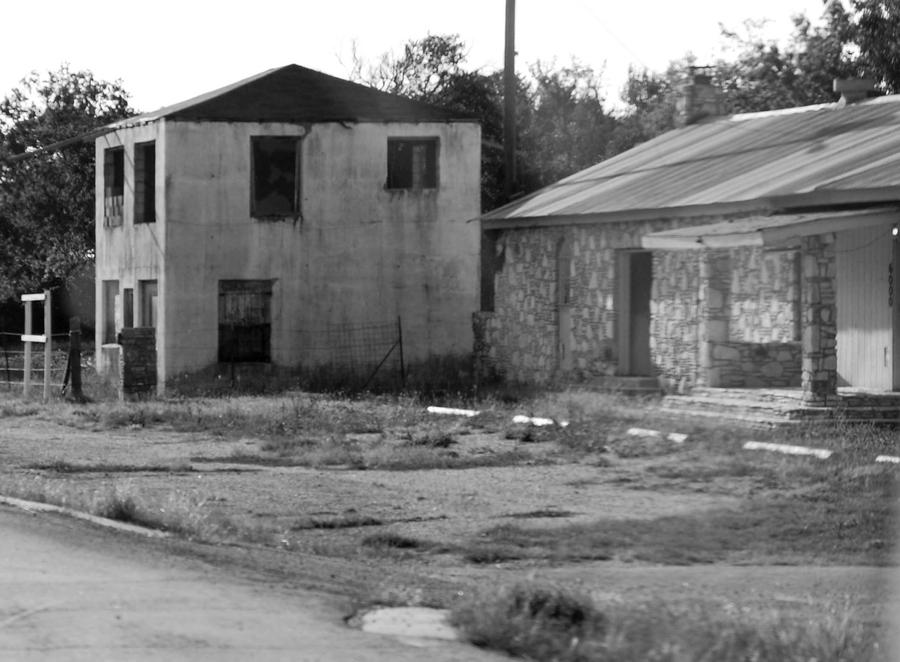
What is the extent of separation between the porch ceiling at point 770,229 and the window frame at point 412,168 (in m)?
11.5

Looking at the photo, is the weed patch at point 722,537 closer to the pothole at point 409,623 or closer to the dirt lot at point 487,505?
the dirt lot at point 487,505

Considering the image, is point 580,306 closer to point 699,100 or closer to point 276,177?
point 699,100

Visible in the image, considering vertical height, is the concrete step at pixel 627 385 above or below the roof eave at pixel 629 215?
below

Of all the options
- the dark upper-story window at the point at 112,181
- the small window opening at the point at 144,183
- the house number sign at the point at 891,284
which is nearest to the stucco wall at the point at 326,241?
the small window opening at the point at 144,183

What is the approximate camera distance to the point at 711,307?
75.4 ft

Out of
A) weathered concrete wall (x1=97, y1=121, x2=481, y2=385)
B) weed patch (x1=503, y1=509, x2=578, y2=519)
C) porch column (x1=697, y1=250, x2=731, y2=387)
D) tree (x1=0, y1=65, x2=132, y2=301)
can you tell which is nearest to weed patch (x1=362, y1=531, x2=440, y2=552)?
weed patch (x1=503, y1=509, x2=578, y2=519)

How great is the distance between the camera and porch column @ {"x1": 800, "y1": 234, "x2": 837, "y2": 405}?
63.8ft

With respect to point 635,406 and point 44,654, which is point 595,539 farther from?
point 635,406

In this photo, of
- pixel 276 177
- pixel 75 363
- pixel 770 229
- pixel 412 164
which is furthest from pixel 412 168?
pixel 770 229

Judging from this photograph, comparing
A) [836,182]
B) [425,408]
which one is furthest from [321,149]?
[836,182]

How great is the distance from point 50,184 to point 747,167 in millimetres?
32663

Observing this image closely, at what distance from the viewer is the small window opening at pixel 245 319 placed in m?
31.6

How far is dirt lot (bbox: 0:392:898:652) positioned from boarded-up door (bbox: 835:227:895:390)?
3.63 m

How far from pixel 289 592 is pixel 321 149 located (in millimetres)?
23820
